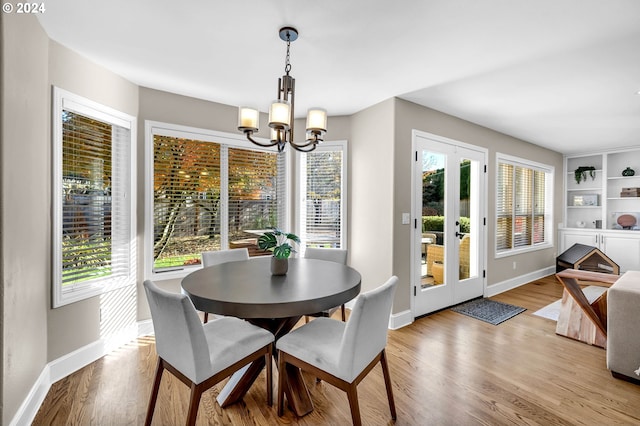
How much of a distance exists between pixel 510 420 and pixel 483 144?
3391 millimetres

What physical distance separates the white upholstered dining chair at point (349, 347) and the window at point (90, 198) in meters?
1.89

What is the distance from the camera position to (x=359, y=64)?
7.72ft

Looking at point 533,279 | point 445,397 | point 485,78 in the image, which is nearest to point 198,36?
point 485,78

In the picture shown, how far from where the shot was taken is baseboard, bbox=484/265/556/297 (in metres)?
4.23

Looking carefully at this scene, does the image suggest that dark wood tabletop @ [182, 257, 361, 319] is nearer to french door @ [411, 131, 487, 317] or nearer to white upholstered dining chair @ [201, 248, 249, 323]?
white upholstered dining chair @ [201, 248, 249, 323]

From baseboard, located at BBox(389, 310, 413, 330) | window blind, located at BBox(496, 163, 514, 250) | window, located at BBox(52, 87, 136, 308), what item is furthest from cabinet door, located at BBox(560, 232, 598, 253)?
window, located at BBox(52, 87, 136, 308)

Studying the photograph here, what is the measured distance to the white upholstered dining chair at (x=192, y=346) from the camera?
4.55ft

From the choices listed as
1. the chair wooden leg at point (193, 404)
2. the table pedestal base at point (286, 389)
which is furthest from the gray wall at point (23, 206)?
the table pedestal base at point (286, 389)

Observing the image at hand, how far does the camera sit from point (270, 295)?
5.17 ft

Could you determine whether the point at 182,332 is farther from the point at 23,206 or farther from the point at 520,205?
the point at 520,205

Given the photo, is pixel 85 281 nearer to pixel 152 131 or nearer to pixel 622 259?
pixel 152 131

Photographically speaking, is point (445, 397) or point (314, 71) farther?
point (314, 71)

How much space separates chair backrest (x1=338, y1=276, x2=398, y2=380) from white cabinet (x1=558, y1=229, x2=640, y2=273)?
5.89 metres

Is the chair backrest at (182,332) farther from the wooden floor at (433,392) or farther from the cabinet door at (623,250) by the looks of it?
the cabinet door at (623,250)
